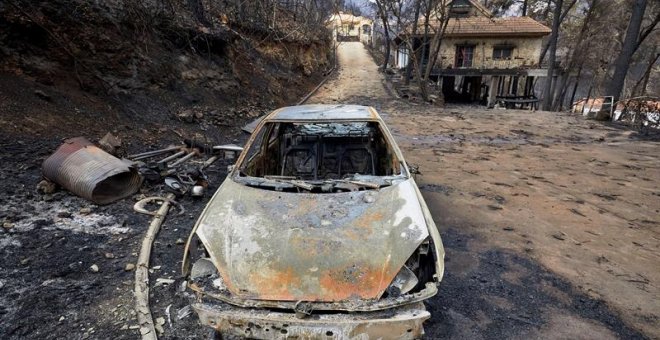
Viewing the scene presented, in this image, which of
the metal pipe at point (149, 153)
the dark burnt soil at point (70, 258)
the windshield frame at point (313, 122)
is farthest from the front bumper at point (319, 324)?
the metal pipe at point (149, 153)

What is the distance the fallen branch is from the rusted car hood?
81cm

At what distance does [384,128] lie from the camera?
12.8 ft

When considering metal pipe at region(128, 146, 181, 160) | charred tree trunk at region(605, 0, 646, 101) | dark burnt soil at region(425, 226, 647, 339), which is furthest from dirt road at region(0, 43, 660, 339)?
charred tree trunk at region(605, 0, 646, 101)

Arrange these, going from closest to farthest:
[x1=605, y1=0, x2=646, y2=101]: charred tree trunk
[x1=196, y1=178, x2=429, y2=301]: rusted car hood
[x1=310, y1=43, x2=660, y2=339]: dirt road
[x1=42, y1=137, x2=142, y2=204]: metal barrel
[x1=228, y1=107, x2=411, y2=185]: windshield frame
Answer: [x1=196, y1=178, x2=429, y2=301]: rusted car hood → [x1=310, y1=43, x2=660, y2=339]: dirt road → [x1=228, y1=107, x2=411, y2=185]: windshield frame → [x1=42, y1=137, x2=142, y2=204]: metal barrel → [x1=605, y1=0, x2=646, y2=101]: charred tree trunk

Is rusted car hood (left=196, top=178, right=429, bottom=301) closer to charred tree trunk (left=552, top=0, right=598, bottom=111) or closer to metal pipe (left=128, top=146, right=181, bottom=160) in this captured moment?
metal pipe (left=128, top=146, right=181, bottom=160)

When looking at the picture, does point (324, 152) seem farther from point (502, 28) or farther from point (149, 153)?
point (502, 28)

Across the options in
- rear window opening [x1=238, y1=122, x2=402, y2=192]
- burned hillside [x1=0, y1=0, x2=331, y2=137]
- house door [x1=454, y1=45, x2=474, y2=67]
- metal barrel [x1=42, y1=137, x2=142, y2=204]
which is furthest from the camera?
house door [x1=454, y1=45, x2=474, y2=67]

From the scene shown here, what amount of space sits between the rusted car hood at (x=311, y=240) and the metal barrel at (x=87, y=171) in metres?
2.54

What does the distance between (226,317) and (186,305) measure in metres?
1.06

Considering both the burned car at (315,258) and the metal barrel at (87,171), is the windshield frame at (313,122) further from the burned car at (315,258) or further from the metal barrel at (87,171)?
the metal barrel at (87,171)

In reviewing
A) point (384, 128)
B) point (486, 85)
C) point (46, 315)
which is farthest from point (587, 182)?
point (486, 85)

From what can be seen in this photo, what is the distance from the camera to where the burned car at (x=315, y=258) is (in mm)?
2104

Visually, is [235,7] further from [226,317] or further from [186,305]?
[226,317]

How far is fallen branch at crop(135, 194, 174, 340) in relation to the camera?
8.75 ft
